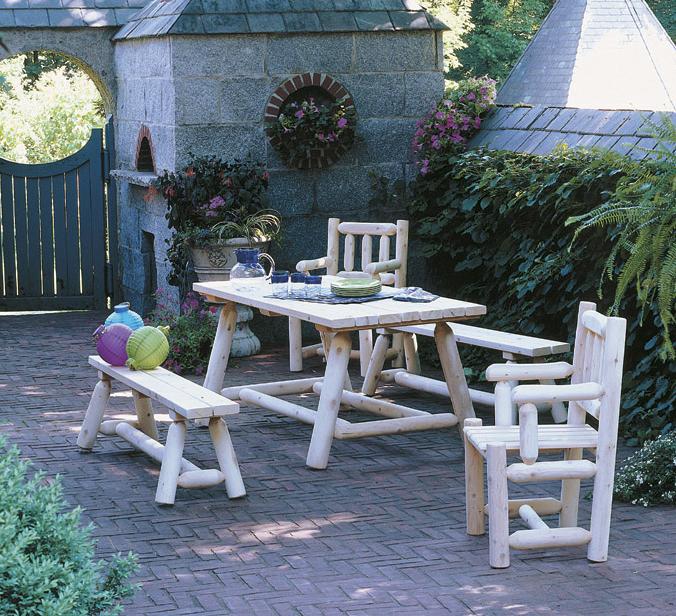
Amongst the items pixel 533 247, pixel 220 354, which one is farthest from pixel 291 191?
pixel 220 354

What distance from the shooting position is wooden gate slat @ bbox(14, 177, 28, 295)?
1081 cm

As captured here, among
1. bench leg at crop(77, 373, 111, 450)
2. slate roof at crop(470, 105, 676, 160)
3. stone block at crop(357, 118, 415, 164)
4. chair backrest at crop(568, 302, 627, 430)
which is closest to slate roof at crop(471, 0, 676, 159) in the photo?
stone block at crop(357, 118, 415, 164)

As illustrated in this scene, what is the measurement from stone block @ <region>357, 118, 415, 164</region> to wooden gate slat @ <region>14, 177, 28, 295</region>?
3.61 m

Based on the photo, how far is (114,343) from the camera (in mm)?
5879

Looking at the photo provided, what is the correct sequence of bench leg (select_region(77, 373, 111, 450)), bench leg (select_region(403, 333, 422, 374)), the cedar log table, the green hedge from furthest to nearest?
bench leg (select_region(403, 333, 422, 374)), the green hedge, bench leg (select_region(77, 373, 111, 450)), the cedar log table

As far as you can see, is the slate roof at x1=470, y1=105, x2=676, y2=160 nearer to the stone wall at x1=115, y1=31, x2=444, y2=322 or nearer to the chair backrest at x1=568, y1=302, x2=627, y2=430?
the stone wall at x1=115, y1=31, x2=444, y2=322

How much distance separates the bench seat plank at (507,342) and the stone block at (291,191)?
2.36 metres

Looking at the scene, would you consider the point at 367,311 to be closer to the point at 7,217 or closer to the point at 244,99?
the point at 244,99

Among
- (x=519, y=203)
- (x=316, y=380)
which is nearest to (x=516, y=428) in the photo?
(x=316, y=380)

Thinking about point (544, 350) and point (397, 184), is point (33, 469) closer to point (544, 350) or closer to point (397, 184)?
point (544, 350)

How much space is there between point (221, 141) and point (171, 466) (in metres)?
4.10

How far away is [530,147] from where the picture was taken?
7.87 meters

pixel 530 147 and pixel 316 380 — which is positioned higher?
pixel 530 147

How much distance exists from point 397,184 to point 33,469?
438 centimetres
